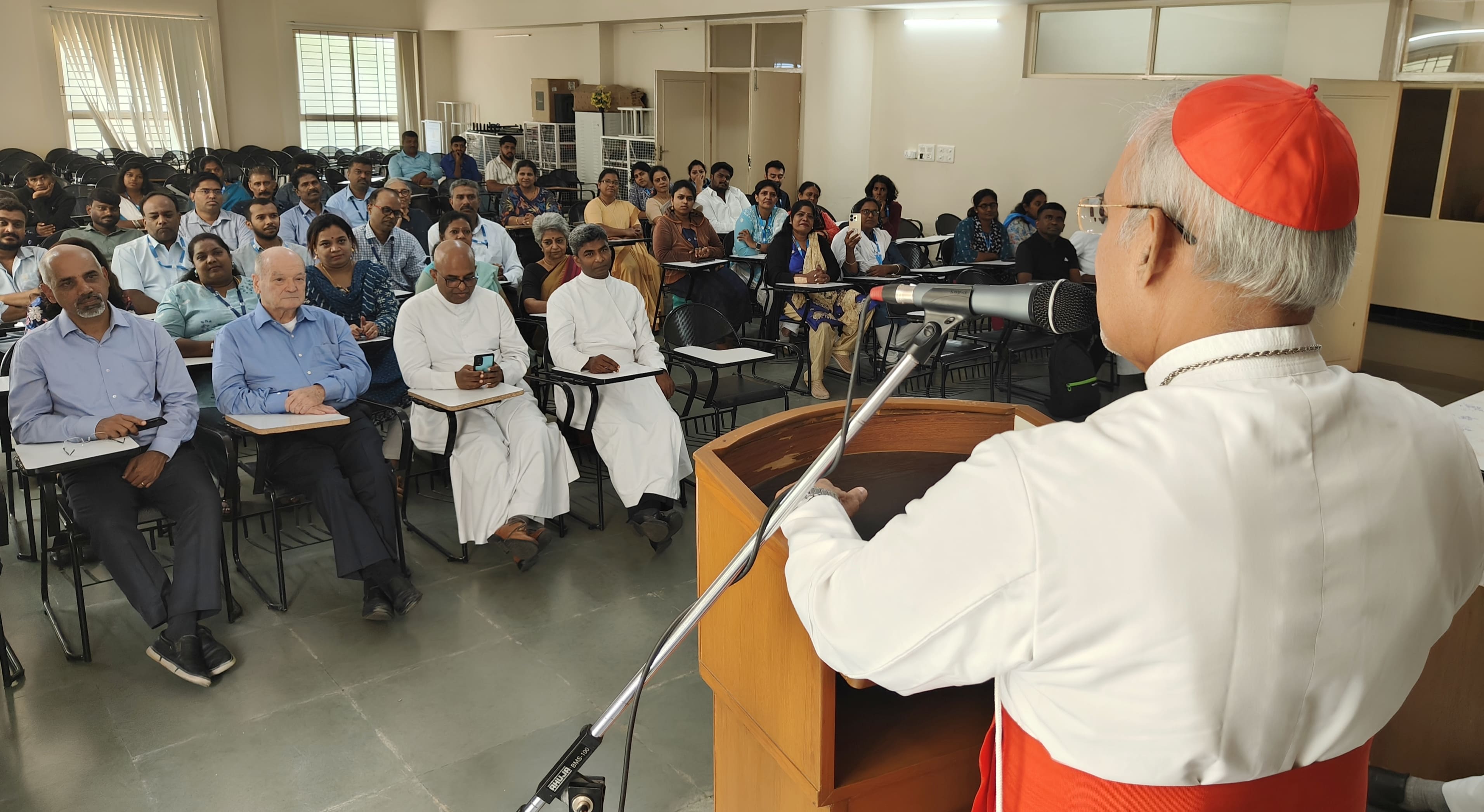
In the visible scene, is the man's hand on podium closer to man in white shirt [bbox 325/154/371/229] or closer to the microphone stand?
the microphone stand

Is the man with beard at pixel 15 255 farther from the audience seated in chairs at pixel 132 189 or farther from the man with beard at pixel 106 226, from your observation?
the audience seated in chairs at pixel 132 189

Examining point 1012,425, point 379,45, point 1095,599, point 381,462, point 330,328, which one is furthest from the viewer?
point 379,45

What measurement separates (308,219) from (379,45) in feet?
35.8

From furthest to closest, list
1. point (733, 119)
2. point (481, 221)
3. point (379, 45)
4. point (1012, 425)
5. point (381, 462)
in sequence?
point (379, 45), point (733, 119), point (481, 221), point (381, 462), point (1012, 425)

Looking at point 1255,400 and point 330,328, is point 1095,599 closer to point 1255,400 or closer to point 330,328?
point 1255,400

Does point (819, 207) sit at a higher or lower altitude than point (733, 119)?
lower

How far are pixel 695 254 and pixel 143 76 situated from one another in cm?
1113

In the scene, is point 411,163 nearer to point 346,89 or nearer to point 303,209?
point 346,89

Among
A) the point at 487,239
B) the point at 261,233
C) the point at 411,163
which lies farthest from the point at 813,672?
the point at 411,163

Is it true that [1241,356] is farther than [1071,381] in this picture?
No

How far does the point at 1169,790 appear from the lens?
0.92 m

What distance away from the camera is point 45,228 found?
277 inches

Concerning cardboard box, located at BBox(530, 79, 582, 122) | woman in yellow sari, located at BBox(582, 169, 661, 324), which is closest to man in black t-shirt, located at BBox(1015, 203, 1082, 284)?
woman in yellow sari, located at BBox(582, 169, 661, 324)

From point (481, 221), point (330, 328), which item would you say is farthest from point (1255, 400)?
point (481, 221)
